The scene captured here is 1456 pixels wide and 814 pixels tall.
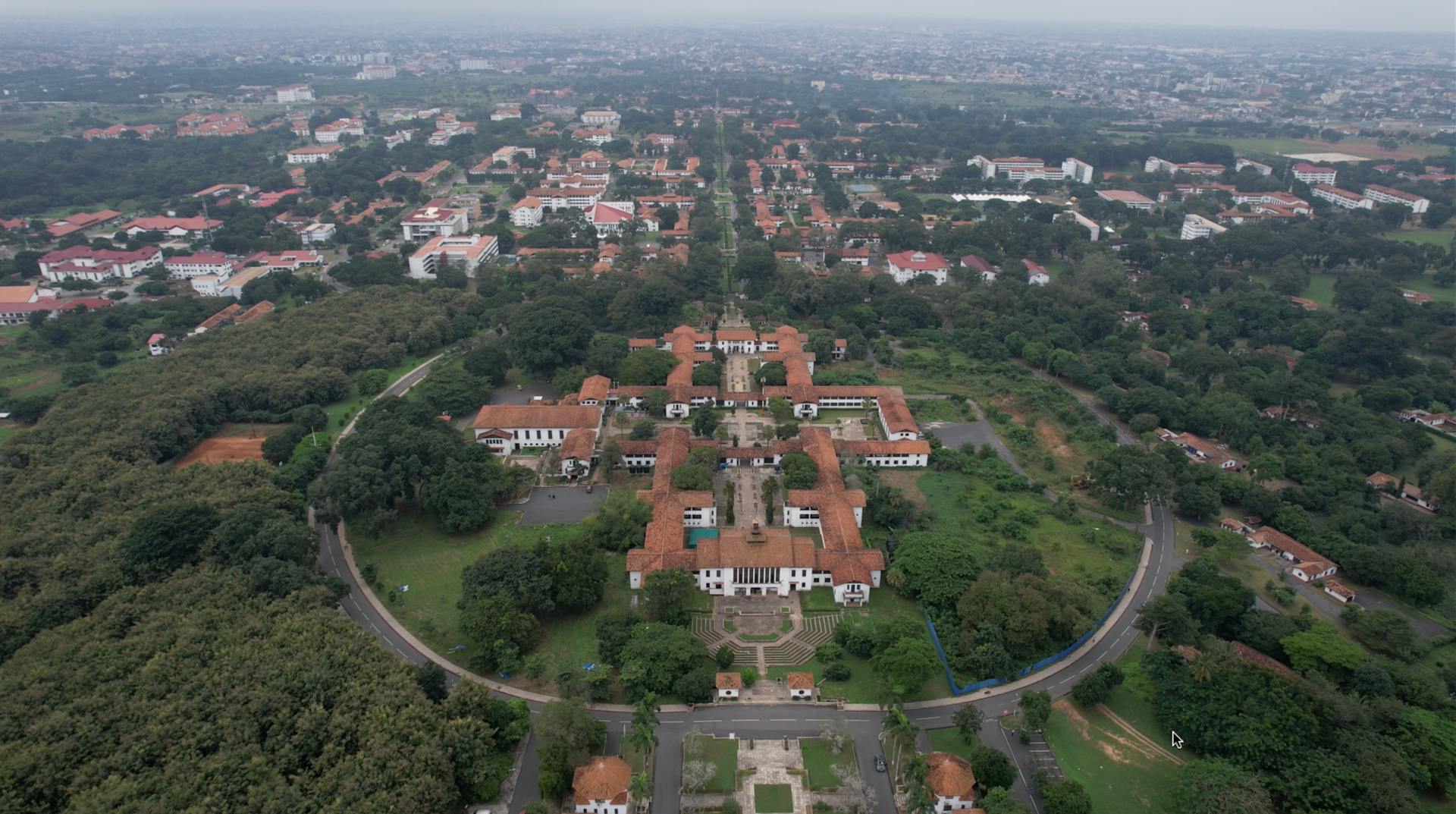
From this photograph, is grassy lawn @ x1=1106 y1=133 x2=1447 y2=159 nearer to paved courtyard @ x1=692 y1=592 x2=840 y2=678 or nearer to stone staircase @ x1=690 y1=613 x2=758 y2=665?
paved courtyard @ x1=692 y1=592 x2=840 y2=678

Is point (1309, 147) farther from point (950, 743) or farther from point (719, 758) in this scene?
point (719, 758)

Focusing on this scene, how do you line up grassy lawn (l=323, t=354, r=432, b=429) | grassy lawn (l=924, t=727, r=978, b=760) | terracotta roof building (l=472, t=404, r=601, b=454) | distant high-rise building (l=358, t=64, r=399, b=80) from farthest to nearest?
distant high-rise building (l=358, t=64, r=399, b=80) < grassy lawn (l=323, t=354, r=432, b=429) < terracotta roof building (l=472, t=404, r=601, b=454) < grassy lawn (l=924, t=727, r=978, b=760)

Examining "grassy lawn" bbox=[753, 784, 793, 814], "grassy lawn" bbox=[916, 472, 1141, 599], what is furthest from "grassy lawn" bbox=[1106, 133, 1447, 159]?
"grassy lawn" bbox=[753, 784, 793, 814]

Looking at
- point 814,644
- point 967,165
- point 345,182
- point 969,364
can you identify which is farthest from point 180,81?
point 814,644

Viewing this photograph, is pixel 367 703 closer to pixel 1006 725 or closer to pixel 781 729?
pixel 781 729

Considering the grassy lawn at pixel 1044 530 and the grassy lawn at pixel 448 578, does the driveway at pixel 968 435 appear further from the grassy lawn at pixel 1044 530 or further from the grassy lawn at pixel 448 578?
the grassy lawn at pixel 448 578

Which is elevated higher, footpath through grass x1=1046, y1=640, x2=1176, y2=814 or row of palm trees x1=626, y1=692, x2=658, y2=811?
row of palm trees x1=626, y1=692, x2=658, y2=811
